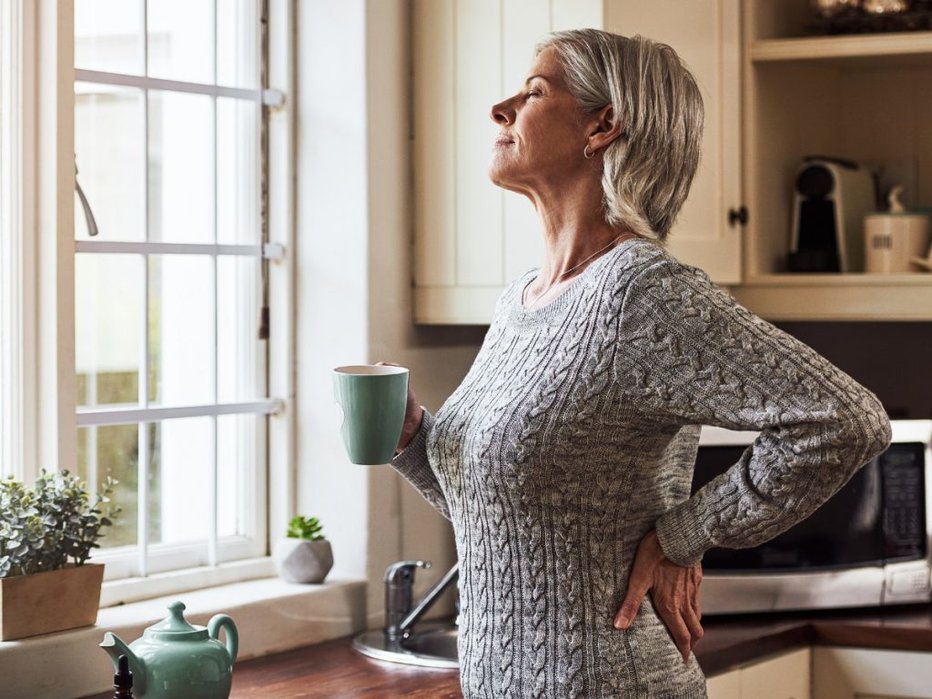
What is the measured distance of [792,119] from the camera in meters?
2.79

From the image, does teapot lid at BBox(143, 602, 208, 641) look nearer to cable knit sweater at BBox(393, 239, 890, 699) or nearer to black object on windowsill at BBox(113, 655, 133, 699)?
black object on windowsill at BBox(113, 655, 133, 699)

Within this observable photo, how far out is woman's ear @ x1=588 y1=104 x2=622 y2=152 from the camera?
142 centimetres

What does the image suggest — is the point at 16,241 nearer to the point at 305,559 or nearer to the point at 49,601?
the point at 49,601

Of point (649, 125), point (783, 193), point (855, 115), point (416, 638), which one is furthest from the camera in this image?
point (855, 115)

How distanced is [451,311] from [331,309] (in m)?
0.22

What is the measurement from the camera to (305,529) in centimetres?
229

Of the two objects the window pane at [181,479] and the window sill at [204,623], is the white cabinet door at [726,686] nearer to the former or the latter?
the window sill at [204,623]

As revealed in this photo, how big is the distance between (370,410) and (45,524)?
2.02ft

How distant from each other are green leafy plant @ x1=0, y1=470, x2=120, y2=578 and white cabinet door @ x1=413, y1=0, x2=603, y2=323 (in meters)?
0.80

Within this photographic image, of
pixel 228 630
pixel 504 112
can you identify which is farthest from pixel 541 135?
pixel 228 630

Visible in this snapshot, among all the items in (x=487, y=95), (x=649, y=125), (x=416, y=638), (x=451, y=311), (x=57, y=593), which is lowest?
Result: (x=416, y=638)

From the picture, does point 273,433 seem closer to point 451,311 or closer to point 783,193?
point 451,311

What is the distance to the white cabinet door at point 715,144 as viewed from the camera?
244cm

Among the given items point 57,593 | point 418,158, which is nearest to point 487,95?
point 418,158
